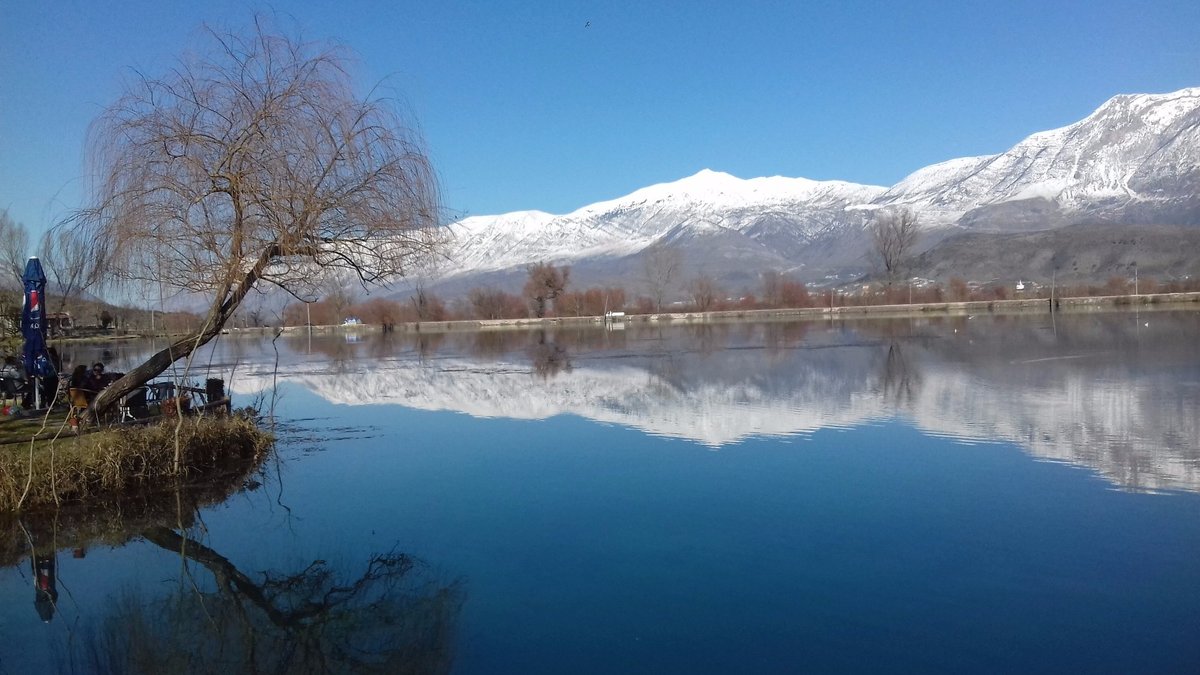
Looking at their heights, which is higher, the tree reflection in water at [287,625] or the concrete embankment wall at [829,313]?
the concrete embankment wall at [829,313]

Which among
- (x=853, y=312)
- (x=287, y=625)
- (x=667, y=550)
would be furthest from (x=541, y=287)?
(x=287, y=625)

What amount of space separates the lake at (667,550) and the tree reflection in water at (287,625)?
0.03 meters

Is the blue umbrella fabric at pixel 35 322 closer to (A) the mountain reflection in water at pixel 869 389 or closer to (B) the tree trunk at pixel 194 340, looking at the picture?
(B) the tree trunk at pixel 194 340

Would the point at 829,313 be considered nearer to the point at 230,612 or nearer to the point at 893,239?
the point at 893,239

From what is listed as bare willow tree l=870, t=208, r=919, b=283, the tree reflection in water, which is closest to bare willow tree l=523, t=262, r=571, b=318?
bare willow tree l=870, t=208, r=919, b=283

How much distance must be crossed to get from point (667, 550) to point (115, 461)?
706 cm

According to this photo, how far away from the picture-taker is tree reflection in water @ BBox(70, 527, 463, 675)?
5926 millimetres

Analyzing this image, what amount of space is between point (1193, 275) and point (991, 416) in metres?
114

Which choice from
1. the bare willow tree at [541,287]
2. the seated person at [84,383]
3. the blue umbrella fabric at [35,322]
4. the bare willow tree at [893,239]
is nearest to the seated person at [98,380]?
the seated person at [84,383]

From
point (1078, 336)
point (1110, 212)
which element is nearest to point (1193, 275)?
point (1078, 336)

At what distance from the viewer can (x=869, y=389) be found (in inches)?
736

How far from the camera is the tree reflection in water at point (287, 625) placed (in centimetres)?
593

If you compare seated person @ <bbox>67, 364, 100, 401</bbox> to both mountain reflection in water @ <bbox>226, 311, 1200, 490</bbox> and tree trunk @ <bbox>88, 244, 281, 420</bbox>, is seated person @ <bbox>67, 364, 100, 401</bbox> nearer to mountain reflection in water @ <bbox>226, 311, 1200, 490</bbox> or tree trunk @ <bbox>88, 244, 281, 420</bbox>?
tree trunk @ <bbox>88, 244, 281, 420</bbox>

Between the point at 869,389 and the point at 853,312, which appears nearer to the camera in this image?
the point at 869,389
